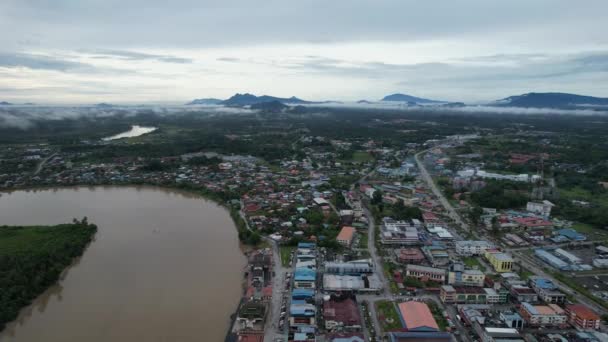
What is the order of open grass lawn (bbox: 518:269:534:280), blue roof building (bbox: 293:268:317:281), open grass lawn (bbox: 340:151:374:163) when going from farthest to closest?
open grass lawn (bbox: 340:151:374:163) → open grass lawn (bbox: 518:269:534:280) → blue roof building (bbox: 293:268:317:281)

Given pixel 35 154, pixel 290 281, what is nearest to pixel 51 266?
pixel 290 281

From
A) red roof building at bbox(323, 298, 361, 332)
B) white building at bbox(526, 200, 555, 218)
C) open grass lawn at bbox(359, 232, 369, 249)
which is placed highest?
white building at bbox(526, 200, 555, 218)

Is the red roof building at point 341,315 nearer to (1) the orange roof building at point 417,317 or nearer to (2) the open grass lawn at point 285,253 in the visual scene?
(1) the orange roof building at point 417,317

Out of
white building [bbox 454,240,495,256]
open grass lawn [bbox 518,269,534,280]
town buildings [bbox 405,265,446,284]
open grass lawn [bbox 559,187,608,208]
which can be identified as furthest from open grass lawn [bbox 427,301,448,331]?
open grass lawn [bbox 559,187,608,208]

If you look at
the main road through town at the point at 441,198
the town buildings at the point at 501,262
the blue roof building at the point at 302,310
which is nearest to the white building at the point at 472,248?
the town buildings at the point at 501,262

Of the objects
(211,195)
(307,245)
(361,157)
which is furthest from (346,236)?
(361,157)

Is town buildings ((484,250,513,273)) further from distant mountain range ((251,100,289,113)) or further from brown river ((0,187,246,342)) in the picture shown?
distant mountain range ((251,100,289,113))
